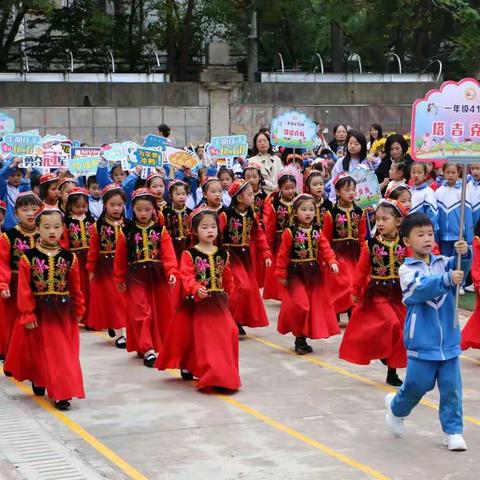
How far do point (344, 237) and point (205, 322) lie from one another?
3282 mm

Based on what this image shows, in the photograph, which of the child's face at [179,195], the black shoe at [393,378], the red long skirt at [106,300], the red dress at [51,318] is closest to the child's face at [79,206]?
the red long skirt at [106,300]

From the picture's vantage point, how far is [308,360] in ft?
34.4

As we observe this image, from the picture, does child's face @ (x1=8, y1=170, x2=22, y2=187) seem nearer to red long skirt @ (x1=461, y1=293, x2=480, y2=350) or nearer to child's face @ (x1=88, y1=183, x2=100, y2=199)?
child's face @ (x1=88, y1=183, x2=100, y2=199)

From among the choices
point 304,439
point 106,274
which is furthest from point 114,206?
point 304,439

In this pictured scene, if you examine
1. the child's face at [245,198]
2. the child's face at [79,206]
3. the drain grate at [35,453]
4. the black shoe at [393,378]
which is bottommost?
the drain grate at [35,453]

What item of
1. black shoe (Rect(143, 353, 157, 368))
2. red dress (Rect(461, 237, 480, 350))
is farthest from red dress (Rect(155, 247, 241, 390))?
red dress (Rect(461, 237, 480, 350))

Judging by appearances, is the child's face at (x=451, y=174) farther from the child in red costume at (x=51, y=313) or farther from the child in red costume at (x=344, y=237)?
the child in red costume at (x=51, y=313)

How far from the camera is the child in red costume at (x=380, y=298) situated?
30.6 feet

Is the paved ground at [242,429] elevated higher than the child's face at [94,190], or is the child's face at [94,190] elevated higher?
the child's face at [94,190]

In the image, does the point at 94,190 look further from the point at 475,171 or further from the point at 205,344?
the point at 205,344

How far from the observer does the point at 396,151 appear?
14.3 m

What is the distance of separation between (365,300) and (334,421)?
5.32ft

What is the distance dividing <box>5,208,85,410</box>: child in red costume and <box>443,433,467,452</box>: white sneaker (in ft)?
9.26

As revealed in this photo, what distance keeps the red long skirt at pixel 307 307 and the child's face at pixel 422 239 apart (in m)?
3.45
